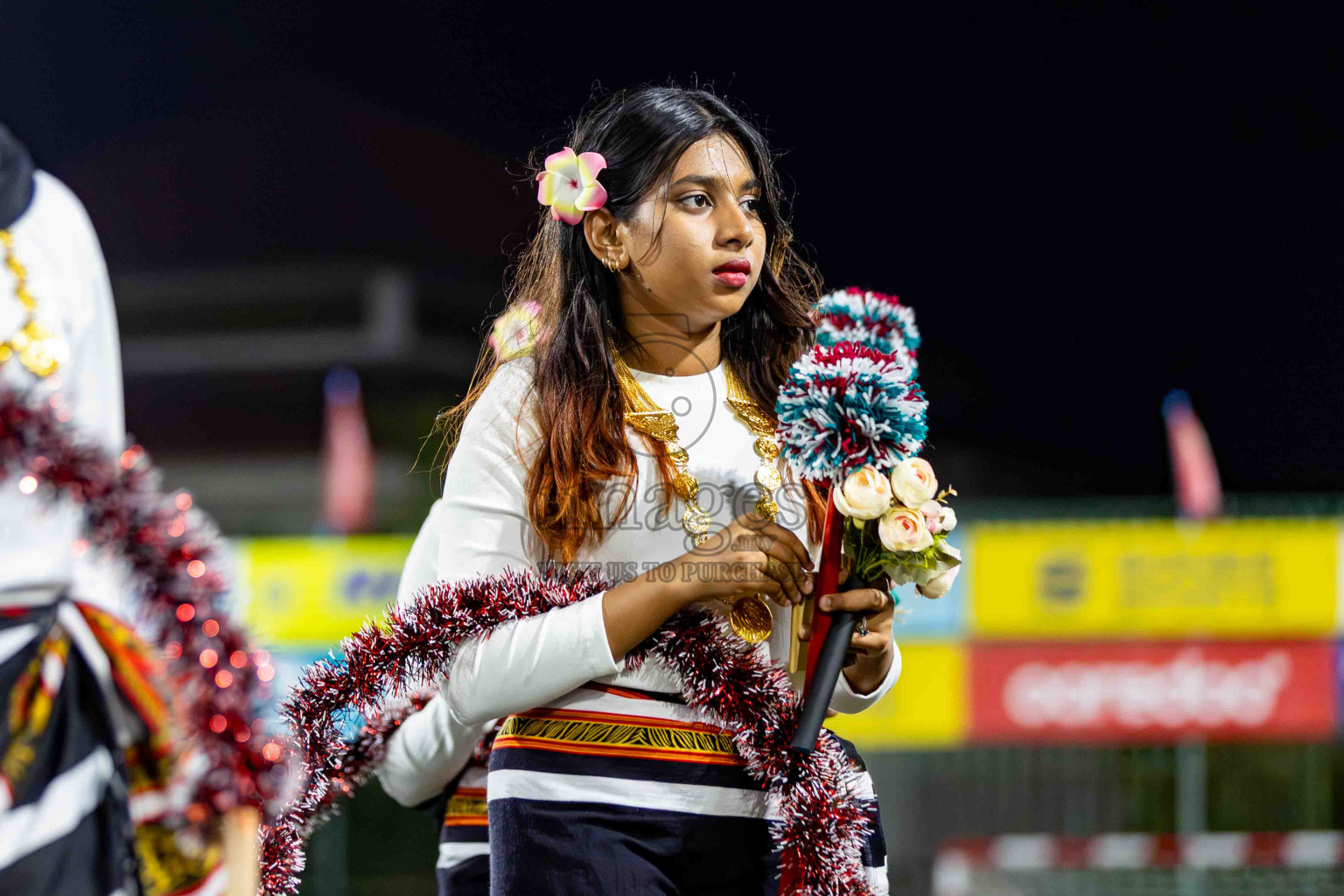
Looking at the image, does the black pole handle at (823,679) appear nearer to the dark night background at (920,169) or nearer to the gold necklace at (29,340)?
the gold necklace at (29,340)

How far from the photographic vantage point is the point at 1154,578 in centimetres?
709

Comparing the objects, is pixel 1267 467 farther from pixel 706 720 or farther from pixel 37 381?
pixel 37 381

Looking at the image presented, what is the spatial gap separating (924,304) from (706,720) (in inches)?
360

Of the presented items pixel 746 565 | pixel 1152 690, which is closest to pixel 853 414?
pixel 746 565

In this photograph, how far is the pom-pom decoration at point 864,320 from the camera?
7.16 feet

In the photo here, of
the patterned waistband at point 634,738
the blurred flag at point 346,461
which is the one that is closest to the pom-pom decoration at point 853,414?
the patterned waistband at point 634,738

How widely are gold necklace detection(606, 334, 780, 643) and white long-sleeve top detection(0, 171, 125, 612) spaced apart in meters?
0.80

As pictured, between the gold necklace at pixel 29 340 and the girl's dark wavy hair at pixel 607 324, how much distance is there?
0.75 metres

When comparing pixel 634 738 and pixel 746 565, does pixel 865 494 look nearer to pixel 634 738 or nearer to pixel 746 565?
pixel 746 565

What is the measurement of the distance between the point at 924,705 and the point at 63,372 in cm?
626

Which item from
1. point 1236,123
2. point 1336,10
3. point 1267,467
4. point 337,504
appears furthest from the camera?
point 1267,467

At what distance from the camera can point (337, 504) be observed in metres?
10.2

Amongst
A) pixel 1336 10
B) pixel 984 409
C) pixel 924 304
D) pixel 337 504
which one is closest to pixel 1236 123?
pixel 1336 10

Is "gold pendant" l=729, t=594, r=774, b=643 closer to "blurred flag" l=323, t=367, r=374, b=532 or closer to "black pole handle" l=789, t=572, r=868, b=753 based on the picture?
"black pole handle" l=789, t=572, r=868, b=753
